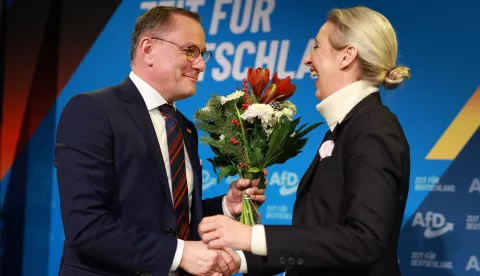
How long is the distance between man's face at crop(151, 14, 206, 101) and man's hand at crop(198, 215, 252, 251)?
2.81 ft

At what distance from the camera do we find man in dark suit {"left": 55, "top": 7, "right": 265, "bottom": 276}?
237 centimetres

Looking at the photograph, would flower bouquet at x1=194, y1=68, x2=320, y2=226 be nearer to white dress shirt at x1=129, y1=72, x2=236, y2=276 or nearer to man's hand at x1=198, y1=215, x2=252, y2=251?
white dress shirt at x1=129, y1=72, x2=236, y2=276

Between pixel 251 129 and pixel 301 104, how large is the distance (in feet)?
5.12

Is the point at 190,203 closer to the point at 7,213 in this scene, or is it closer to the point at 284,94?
the point at 284,94

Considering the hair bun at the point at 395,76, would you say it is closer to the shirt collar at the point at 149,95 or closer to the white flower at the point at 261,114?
the white flower at the point at 261,114

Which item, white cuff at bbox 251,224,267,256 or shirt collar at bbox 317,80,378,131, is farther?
shirt collar at bbox 317,80,378,131

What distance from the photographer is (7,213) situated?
16.1 ft

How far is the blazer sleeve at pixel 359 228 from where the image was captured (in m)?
1.88

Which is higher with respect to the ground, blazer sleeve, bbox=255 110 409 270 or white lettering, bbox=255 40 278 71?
white lettering, bbox=255 40 278 71

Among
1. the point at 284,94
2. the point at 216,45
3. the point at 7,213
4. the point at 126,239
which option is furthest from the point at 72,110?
the point at 7,213

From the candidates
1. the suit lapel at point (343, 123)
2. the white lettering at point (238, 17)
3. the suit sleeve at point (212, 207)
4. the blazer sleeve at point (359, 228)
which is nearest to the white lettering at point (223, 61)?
the white lettering at point (238, 17)

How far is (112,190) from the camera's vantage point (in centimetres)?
245

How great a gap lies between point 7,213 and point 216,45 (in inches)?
80.2

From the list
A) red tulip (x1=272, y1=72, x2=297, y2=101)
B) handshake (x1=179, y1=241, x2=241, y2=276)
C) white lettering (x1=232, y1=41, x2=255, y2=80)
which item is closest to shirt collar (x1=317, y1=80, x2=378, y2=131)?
red tulip (x1=272, y1=72, x2=297, y2=101)
